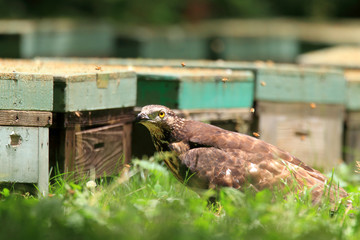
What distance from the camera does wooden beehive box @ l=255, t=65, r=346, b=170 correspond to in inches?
259

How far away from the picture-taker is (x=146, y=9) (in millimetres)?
17484

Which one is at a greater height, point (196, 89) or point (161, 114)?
point (196, 89)

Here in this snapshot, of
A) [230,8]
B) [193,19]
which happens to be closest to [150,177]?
[193,19]

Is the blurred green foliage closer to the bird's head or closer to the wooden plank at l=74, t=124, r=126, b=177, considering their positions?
the wooden plank at l=74, t=124, r=126, b=177

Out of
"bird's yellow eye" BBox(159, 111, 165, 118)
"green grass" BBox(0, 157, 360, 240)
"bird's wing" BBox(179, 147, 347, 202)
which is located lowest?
"green grass" BBox(0, 157, 360, 240)

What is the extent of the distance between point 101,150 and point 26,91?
0.85 metres

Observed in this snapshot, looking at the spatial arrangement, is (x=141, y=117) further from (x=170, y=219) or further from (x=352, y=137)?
(x=352, y=137)

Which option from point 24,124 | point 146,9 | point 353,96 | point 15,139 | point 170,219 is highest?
point 146,9

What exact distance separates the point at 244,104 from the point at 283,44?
973cm

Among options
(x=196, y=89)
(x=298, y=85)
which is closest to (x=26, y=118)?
(x=196, y=89)

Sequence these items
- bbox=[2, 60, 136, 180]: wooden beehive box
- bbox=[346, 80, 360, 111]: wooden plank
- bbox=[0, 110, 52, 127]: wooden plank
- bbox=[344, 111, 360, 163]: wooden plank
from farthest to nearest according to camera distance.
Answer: bbox=[344, 111, 360, 163]: wooden plank < bbox=[346, 80, 360, 111]: wooden plank < bbox=[2, 60, 136, 180]: wooden beehive box < bbox=[0, 110, 52, 127]: wooden plank

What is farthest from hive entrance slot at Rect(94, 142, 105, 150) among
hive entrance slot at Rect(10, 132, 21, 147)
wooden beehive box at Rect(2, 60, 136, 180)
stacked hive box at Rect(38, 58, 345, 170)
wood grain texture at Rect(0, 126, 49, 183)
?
stacked hive box at Rect(38, 58, 345, 170)

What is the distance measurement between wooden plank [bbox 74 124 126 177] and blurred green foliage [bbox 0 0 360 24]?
11.6 m

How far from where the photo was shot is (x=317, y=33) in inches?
644
